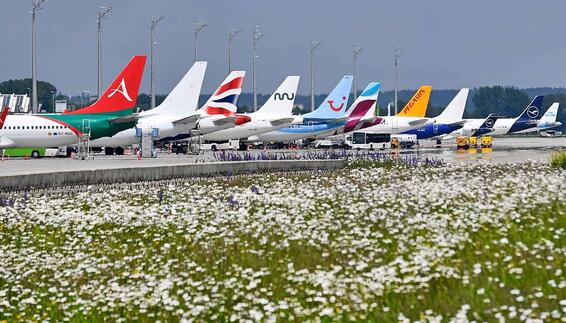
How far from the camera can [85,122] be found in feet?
262

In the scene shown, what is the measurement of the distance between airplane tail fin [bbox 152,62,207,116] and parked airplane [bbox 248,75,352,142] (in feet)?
74.9

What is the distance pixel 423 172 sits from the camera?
35438 mm

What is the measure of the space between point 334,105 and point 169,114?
114ft

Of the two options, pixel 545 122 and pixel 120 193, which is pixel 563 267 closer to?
pixel 120 193

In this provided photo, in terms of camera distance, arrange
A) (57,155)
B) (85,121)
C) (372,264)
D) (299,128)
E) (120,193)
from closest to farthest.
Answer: (372,264)
(120,193)
(85,121)
(57,155)
(299,128)

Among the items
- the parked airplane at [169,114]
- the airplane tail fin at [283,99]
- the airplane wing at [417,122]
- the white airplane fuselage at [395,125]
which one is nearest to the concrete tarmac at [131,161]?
the parked airplane at [169,114]

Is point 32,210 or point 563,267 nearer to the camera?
point 563,267

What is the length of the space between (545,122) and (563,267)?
179309 millimetres

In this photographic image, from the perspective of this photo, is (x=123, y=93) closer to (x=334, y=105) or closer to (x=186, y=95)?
(x=186, y=95)

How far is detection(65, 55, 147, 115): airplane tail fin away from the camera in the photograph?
80.8 meters

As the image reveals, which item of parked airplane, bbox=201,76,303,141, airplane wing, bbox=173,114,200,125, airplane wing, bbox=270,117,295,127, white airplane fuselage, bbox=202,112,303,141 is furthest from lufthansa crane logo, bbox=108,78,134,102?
airplane wing, bbox=270,117,295,127

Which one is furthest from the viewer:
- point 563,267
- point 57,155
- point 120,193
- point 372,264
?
point 57,155

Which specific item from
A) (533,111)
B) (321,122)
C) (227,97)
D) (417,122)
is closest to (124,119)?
(227,97)

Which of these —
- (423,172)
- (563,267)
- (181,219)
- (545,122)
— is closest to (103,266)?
(181,219)
